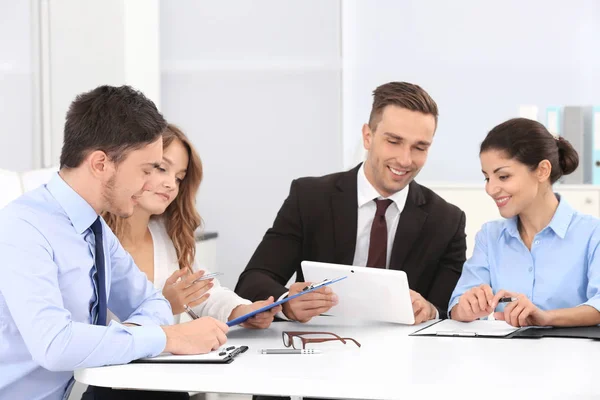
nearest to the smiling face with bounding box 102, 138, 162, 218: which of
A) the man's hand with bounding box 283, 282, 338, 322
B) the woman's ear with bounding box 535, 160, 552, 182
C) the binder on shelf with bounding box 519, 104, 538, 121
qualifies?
the man's hand with bounding box 283, 282, 338, 322

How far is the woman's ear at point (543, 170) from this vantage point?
7.62ft

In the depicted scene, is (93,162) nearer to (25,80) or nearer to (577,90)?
(25,80)

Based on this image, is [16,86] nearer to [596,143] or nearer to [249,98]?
[249,98]

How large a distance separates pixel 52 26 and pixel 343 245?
240 centimetres

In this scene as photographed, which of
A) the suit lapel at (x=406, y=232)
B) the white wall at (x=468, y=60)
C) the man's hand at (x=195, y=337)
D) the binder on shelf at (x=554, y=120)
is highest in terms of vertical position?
the white wall at (x=468, y=60)

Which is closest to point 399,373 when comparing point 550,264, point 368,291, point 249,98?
point 368,291

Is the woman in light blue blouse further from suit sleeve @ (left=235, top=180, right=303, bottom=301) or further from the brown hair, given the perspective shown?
suit sleeve @ (left=235, top=180, right=303, bottom=301)

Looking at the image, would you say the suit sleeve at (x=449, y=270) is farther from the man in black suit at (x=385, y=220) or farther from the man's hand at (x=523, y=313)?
the man's hand at (x=523, y=313)

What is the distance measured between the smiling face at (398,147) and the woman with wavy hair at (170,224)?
1.87 feet

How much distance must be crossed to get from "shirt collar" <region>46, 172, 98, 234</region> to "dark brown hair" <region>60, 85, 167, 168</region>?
0.06 m

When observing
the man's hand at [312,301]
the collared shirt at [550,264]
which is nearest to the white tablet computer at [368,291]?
the man's hand at [312,301]

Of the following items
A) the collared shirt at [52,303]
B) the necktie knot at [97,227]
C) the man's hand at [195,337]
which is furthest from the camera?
the necktie knot at [97,227]

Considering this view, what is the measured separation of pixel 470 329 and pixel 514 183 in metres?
0.46

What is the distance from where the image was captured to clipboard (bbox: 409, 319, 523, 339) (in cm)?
195
